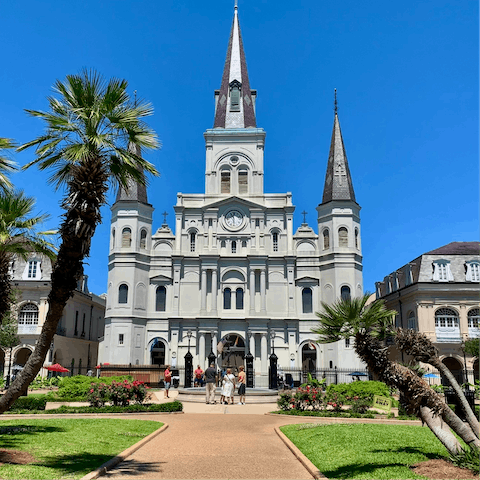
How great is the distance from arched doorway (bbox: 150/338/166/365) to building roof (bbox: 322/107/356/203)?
2117cm

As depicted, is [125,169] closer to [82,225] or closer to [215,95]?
[82,225]

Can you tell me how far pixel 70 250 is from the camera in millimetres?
11195

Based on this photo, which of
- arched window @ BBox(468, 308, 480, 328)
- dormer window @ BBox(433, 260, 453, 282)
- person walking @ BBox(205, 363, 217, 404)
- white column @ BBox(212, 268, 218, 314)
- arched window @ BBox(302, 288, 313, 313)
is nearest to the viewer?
person walking @ BBox(205, 363, 217, 404)

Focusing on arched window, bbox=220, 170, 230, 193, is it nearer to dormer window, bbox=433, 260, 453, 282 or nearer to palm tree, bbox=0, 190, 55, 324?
dormer window, bbox=433, 260, 453, 282

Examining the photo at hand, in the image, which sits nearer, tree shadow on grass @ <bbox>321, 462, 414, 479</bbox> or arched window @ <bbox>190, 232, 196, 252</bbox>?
tree shadow on grass @ <bbox>321, 462, 414, 479</bbox>

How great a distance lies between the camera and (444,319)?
150ft

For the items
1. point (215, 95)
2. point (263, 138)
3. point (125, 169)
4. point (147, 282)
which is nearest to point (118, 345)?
point (147, 282)

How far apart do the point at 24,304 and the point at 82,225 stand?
39.0m

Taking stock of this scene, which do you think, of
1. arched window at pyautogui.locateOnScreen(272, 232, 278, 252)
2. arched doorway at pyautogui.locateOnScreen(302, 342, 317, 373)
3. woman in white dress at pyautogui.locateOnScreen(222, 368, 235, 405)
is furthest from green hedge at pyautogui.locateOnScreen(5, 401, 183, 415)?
arched window at pyautogui.locateOnScreen(272, 232, 278, 252)

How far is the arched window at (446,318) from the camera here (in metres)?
45.5

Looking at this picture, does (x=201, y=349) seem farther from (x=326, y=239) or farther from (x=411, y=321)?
(x=411, y=321)

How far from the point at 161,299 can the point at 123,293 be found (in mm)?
3825

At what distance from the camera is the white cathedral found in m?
49.6

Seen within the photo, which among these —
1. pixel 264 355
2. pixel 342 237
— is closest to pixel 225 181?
pixel 342 237
